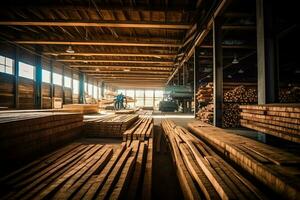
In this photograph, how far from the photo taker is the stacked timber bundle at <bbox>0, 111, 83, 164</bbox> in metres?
2.98

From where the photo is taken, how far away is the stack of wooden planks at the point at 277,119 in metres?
3.00

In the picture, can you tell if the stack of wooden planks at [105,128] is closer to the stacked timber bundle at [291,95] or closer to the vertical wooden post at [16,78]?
the stacked timber bundle at [291,95]

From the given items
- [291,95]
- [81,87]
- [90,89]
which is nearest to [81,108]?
[291,95]

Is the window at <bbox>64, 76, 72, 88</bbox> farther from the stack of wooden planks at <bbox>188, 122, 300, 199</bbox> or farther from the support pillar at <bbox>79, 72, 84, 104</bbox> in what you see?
the stack of wooden planks at <bbox>188, 122, 300, 199</bbox>

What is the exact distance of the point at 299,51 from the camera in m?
12.1

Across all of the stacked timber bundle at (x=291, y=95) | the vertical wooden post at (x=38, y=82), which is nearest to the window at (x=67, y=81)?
the vertical wooden post at (x=38, y=82)

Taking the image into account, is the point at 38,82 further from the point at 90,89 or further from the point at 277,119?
the point at 277,119

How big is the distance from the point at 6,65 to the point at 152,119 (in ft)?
31.3

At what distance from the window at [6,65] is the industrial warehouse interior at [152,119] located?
0.06 meters

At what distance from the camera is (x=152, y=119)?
9.66m

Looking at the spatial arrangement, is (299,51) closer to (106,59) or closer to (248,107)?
(248,107)

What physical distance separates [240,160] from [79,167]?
8.31 feet

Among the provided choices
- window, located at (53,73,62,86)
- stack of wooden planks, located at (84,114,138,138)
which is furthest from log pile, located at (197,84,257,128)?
window, located at (53,73,62,86)

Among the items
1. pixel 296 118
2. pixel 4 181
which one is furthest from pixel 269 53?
pixel 4 181
